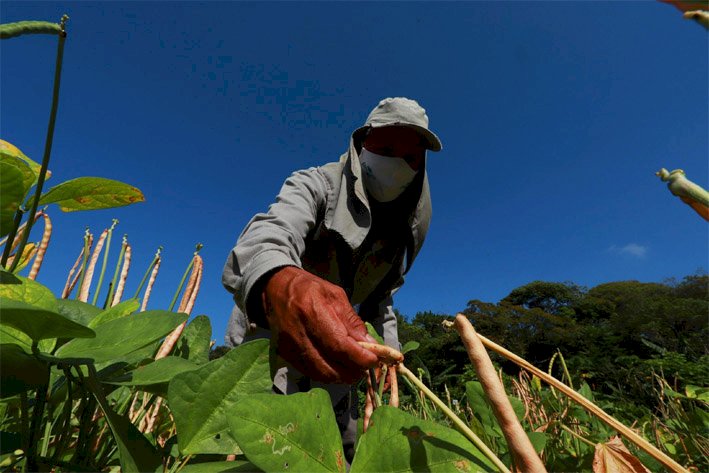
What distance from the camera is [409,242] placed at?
1977mm

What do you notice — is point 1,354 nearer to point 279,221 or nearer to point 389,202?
point 279,221

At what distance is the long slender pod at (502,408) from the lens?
197mm

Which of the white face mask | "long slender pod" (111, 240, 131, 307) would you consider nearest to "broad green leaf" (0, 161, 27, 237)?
"long slender pod" (111, 240, 131, 307)

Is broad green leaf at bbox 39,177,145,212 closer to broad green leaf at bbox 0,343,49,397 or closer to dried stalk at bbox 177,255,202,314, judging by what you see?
broad green leaf at bbox 0,343,49,397

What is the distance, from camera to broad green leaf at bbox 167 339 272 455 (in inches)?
11.1

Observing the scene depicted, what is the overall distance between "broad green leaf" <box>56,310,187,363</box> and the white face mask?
1493 mm

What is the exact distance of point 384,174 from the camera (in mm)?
1734

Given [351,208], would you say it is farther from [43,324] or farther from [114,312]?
[43,324]

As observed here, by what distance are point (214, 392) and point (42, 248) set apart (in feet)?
2.29

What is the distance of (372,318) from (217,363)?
165 centimetres

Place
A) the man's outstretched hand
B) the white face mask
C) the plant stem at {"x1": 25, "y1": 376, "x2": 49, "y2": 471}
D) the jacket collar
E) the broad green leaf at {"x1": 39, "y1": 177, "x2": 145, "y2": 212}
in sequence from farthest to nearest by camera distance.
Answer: the white face mask, the jacket collar, the man's outstretched hand, the broad green leaf at {"x1": 39, "y1": 177, "x2": 145, "y2": 212}, the plant stem at {"x1": 25, "y1": 376, "x2": 49, "y2": 471}

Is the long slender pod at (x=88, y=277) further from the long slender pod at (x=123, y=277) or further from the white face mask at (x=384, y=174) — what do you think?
the white face mask at (x=384, y=174)

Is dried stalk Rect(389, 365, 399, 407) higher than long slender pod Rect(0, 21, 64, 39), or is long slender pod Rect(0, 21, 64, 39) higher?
long slender pod Rect(0, 21, 64, 39)

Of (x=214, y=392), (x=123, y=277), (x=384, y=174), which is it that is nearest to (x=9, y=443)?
(x=214, y=392)
